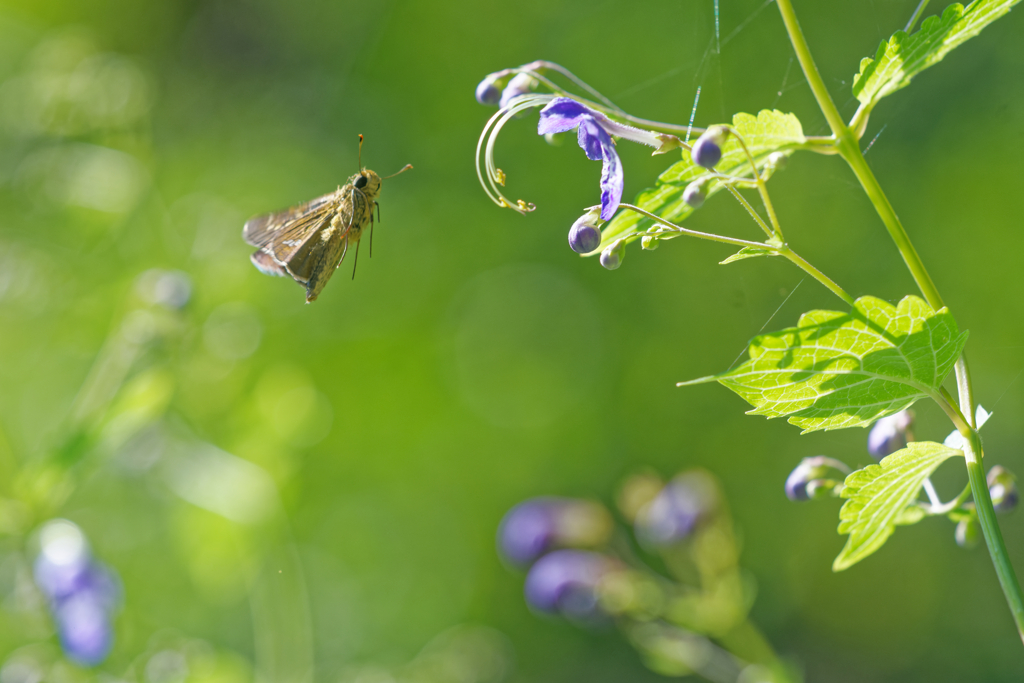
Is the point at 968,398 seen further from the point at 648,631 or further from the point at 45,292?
the point at 45,292

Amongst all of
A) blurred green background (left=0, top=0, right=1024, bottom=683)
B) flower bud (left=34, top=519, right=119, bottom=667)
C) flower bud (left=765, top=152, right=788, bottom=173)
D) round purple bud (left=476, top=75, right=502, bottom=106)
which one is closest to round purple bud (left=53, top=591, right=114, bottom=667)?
flower bud (left=34, top=519, right=119, bottom=667)

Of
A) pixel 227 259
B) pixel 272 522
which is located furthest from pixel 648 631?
pixel 227 259

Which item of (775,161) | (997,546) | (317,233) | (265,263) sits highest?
(775,161)

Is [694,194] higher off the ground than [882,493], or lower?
higher

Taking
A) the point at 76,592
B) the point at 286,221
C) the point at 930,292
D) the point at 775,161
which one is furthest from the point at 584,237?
the point at 76,592

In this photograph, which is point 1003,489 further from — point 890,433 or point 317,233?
point 317,233

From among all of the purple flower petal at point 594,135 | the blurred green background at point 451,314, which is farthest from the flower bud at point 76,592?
the purple flower petal at point 594,135
